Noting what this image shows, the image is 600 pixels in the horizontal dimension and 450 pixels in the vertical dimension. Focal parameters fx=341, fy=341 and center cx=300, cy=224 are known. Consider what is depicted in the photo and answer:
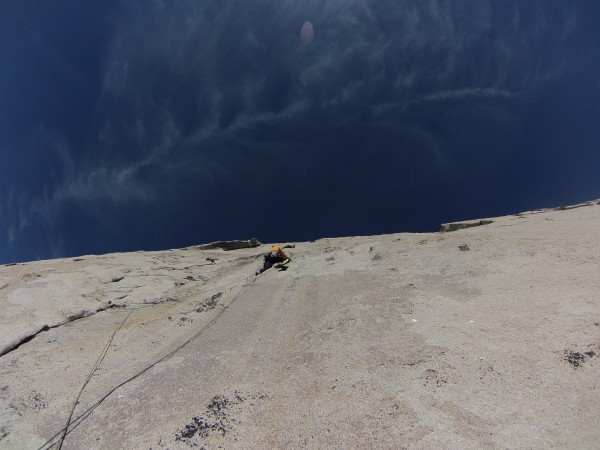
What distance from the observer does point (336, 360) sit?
4.47 metres

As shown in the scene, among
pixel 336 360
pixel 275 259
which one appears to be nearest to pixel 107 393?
pixel 336 360

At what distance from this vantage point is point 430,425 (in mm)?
2990

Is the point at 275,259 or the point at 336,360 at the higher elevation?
the point at 275,259

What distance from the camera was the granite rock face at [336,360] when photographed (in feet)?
10.1

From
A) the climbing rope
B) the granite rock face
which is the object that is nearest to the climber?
the granite rock face

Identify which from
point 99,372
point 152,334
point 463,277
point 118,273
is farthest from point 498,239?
point 118,273

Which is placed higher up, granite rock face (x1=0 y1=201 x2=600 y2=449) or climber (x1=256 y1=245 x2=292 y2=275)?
climber (x1=256 y1=245 x2=292 y2=275)

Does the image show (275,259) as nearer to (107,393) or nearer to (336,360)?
(336,360)

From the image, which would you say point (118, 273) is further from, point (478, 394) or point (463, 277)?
point (478, 394)

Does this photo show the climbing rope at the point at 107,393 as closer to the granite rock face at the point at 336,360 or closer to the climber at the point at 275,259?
the granite rock face at the point at 336,360

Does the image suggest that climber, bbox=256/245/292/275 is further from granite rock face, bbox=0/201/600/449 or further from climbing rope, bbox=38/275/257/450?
climbing rope, bbox=38/275/257/450

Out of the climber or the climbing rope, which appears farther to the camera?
the climber

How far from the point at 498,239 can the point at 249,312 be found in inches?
259

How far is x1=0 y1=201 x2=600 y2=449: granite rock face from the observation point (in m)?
3.09
